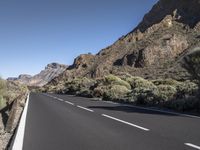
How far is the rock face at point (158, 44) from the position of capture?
77.1 m

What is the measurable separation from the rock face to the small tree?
126 feet

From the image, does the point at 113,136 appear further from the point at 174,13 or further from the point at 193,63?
the point at 174,13

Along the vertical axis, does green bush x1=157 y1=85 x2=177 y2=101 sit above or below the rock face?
below

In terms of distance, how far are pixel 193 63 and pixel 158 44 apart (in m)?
62.5

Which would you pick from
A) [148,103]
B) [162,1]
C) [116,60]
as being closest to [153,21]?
[162,1]

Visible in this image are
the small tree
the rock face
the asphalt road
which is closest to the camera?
the asphalt road

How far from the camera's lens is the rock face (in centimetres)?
7712

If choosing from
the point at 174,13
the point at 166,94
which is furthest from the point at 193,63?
the point at 174,13

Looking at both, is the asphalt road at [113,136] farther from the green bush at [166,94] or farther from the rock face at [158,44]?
the rock face at [158,44]

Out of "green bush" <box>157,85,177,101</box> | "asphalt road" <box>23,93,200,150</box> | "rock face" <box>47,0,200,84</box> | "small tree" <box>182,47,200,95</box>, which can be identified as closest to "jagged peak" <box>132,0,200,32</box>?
"rock face" <box>47,0,200,84</box>

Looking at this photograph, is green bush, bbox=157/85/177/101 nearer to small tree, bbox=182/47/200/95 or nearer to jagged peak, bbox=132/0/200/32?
small tree, bbox=182/47/200/95

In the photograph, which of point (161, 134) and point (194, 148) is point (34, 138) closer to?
point (161, 134)

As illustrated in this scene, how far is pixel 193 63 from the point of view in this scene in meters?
21.4

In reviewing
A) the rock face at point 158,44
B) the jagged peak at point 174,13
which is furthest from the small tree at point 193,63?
the jagged peak at point 174,13
